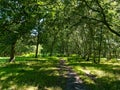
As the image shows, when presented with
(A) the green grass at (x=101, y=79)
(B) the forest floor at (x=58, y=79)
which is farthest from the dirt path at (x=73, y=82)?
(A) the green grass at (x=101, y=79)

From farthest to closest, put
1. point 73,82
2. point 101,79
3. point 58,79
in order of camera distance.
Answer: point 101,79, point 58,79, point 73,82

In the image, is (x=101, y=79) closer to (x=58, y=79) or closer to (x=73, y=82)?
(x=73, y=82)

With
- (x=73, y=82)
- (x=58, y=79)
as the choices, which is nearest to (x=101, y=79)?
(x=73, y=82)

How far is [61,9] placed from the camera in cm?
3044

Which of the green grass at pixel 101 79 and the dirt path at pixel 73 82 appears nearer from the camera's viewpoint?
the dirt path at pixel 73 82

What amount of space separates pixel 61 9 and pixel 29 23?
12.5ft

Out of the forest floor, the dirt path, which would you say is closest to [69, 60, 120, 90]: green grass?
the forest floor

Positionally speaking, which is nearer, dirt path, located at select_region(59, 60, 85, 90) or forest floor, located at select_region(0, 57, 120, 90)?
dirt path, located at select_region(59, 60, 85, 90)

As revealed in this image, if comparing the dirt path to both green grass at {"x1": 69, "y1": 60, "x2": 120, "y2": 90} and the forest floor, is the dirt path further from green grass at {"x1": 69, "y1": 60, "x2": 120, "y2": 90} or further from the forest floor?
green grass at {"x1": 69, "y1": 60, "x2": 120, "y2": 90}

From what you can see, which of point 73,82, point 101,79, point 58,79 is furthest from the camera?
point 101,79

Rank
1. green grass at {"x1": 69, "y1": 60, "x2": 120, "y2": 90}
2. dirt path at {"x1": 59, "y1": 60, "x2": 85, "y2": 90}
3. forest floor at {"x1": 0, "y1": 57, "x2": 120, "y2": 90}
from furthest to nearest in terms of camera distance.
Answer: green grass at {"x1": 69, "y1": 60, "x2": 120, "y2": 90} → forest floor at {"x1": 0, "y1": 57, "x2": 120, "y2": 90} → dirt path at {"x1": 59, "y1": 60, "x2": 85, "y2": 90}

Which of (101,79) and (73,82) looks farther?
(101,79)

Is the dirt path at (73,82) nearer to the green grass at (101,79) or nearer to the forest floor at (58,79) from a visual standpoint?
the forest floor at (58,79)

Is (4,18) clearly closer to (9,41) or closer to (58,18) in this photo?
(58,18)
